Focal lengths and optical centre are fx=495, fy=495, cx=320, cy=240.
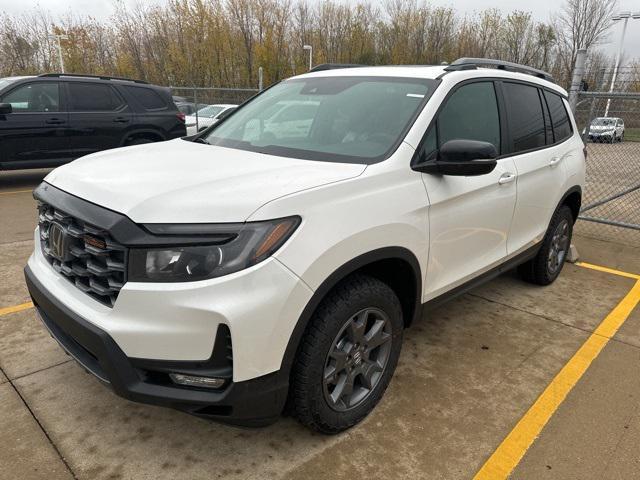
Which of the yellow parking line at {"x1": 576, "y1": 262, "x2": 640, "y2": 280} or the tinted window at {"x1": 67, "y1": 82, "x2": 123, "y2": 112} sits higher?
the tinted window at {"x1": 67, "y1": 82, "x2": 123, "y2": 112}

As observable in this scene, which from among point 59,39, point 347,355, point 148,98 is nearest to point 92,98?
point 148,98

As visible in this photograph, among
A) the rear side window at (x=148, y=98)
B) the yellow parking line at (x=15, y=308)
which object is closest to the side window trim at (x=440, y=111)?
the yellow parking line at (x=15, y=308)

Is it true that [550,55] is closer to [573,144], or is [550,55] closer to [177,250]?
[573,144]

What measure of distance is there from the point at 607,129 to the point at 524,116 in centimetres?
433

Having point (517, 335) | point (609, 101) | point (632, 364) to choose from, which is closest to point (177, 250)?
point (517, 335)

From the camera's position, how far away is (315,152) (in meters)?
2.76

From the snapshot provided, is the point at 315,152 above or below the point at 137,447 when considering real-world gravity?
above

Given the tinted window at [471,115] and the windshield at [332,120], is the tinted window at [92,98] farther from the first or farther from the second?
the tinted window at [471,115]

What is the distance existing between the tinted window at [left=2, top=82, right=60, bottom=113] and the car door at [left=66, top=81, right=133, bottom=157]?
0.73 ft

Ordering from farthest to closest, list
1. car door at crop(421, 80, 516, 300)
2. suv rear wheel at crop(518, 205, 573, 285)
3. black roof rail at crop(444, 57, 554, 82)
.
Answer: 1. suv rear wheel at crop(518, 205, 573, 285)
2. black roof rail at crop(444, 57, 554, 82)
3. car door at crop(421, 80, 516, 300)

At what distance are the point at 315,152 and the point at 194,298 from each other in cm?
122

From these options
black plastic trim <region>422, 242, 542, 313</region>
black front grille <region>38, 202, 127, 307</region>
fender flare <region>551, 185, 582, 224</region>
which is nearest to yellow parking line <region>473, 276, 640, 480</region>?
black plastic trim <region>422, 242, 542, 313</region>

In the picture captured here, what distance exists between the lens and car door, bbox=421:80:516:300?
2795mm

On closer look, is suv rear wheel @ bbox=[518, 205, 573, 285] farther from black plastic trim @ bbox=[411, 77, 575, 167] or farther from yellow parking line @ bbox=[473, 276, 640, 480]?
black plastic trim @ bbox=[411, 77, 575, 167]
